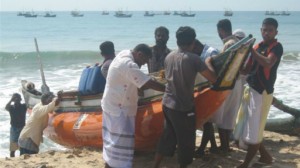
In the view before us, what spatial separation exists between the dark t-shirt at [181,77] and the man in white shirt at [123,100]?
7.1 inches

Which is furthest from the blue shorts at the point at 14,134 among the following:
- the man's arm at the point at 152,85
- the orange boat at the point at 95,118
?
the man's arm at the point at 152,85

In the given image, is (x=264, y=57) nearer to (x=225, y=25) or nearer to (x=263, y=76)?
(x=263, y=76)

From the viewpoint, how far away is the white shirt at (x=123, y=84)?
4.56m

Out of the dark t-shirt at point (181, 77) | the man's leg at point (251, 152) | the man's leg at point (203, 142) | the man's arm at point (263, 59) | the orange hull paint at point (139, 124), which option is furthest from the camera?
the man's leg at point (203, 142)

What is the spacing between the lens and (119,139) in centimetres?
480

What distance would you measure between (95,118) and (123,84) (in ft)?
5.81

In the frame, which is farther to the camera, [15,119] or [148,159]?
[15,119]

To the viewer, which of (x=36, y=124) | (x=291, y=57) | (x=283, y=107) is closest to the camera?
(x=36, y=124)

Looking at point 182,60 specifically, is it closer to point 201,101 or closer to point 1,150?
point 201,101

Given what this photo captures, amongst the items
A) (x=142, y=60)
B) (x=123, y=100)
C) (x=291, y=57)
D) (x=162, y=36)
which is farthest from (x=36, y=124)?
(x=291, y=57)

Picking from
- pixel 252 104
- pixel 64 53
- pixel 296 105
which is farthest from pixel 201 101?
pixel 64 53

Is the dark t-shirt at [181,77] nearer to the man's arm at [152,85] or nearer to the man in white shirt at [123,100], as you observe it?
the man's arm at [152,85]

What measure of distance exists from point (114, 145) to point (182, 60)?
1224mm

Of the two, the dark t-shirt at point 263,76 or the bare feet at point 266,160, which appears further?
the bare feet at point 266,160
